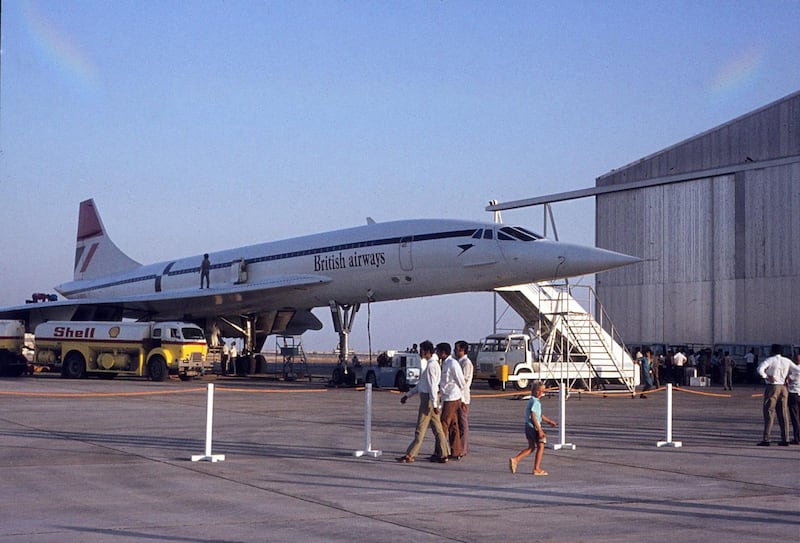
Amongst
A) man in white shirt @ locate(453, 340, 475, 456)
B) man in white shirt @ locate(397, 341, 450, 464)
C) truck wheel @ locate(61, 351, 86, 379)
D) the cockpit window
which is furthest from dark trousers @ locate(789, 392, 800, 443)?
truck wheel @ locate(61, 351, 86, 379)

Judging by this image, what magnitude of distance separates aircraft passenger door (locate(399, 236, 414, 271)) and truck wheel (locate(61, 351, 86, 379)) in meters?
10.2

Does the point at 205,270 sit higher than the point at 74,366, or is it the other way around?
the point at 205,270

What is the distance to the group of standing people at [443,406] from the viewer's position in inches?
439

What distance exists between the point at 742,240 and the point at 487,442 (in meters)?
26.3

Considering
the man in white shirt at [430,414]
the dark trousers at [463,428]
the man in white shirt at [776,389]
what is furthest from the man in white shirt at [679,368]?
the man in white shirt at [430,414]

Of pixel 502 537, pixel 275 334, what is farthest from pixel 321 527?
pixel 275 334

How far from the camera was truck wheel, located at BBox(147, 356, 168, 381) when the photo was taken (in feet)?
90.8

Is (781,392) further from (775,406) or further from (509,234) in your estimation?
(509,234)

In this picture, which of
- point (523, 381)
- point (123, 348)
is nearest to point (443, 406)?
point (523, 381)

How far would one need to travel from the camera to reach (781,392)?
44.7ft

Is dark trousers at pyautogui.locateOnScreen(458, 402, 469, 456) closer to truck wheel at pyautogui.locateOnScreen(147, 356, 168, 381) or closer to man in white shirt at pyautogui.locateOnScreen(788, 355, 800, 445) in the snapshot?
man in white shirt at pyautogui.locateOnScreen(788, 355, 800, 445)

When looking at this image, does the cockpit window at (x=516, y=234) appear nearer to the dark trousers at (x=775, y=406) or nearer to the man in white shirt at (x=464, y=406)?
the dark trousers at (x=775, y=406)

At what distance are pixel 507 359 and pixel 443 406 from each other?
638 inches

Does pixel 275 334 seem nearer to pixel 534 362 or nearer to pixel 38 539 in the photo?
pixel 534 362
